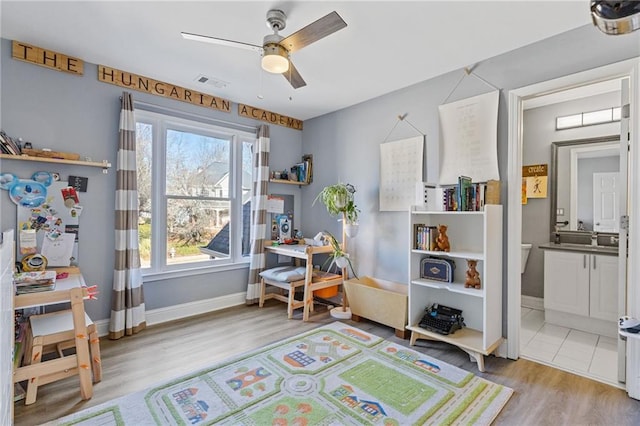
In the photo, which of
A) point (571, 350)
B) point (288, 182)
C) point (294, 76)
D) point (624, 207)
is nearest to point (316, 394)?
point (294, 76)

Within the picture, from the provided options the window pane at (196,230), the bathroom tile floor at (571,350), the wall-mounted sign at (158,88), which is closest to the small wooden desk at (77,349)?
the window pane at (196,230)

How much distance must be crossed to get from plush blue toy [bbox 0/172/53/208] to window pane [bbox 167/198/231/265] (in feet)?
3.38

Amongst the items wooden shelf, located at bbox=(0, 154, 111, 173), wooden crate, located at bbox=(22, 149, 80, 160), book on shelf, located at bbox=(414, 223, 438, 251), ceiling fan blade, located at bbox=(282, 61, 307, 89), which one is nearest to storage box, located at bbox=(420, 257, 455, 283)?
book on shelf, located at bbox=(414, 223, 438, 251)

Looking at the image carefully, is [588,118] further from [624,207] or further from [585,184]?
[624,207]

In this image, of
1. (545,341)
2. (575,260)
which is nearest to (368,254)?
(545,341)

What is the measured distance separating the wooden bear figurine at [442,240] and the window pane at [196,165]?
2.50m

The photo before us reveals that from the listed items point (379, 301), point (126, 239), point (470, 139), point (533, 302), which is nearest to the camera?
point (470, 139)

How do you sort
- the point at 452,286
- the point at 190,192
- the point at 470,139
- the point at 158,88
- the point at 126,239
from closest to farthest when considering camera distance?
the point at 452,286 → the point at 470,139 → the point at 126,239 → the point at 158,88 → the point at 190,192

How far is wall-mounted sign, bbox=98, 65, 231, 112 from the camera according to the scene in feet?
9.38

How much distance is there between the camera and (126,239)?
288 centimetres

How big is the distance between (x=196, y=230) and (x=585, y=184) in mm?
4516

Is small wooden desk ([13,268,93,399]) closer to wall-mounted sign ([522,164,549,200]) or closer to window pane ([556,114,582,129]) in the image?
wall-mounted sign ([522,164,549,200])

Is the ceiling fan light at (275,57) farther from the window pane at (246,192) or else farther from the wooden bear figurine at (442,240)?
the window pane at (246,192)

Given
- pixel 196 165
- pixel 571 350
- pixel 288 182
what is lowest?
pixel 571 350
